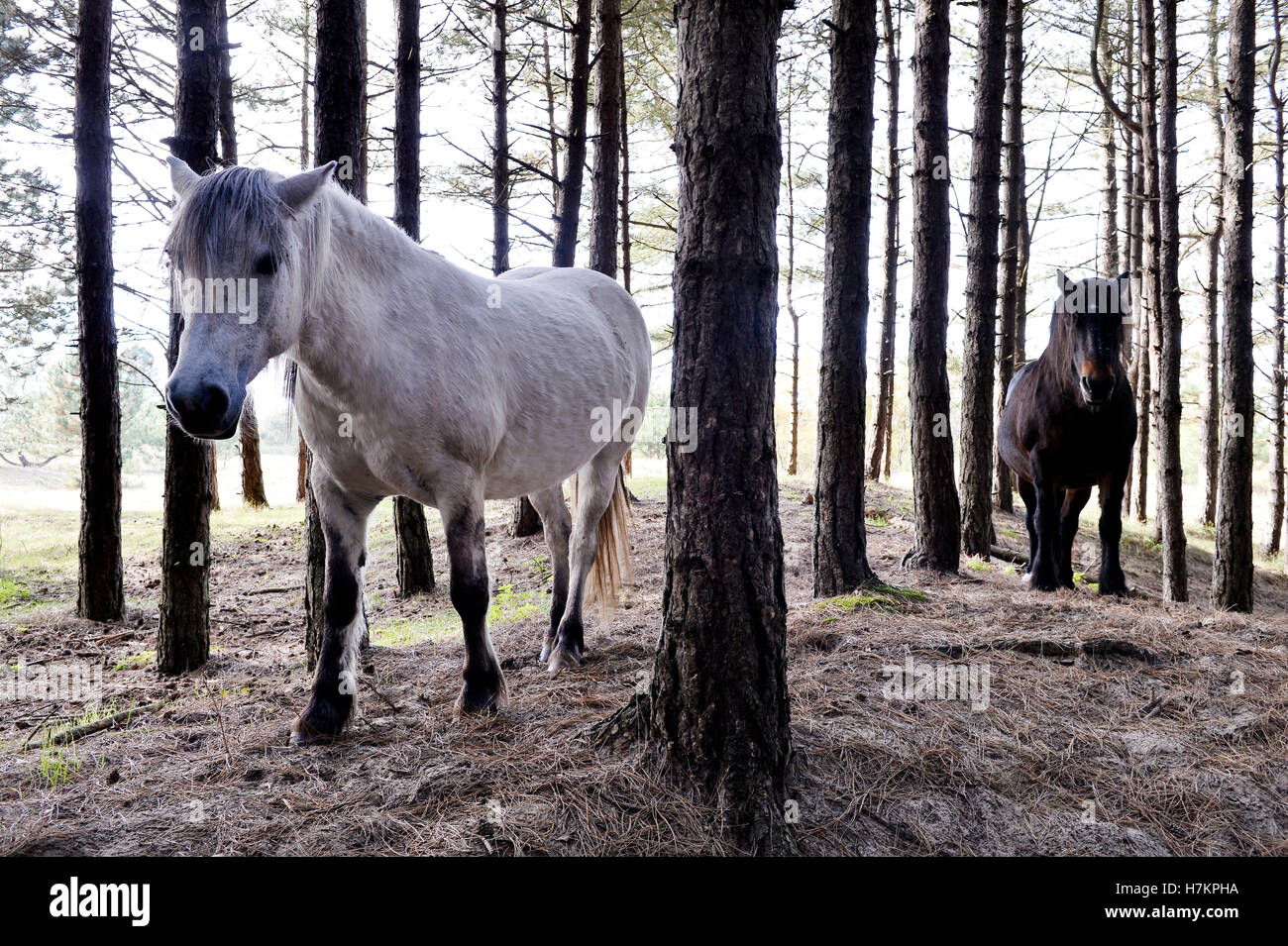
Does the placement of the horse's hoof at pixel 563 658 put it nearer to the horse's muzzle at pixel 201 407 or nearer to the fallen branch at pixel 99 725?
the fallen branch at pixel 99 725

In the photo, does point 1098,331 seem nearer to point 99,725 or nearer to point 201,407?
point 201,407

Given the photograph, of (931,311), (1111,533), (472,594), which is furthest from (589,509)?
(1111,533)

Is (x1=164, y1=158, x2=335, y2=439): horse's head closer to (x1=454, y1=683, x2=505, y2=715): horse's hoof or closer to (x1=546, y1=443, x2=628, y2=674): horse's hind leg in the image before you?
(x1=454, y1=683, x2=505, y2=715): horse's hoof

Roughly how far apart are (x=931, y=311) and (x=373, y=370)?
16.7ft

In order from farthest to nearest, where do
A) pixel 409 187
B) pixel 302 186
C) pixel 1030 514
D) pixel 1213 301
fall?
pixel 1213 301
pixel 409 187
pixel 1030 514
pixel 302 186

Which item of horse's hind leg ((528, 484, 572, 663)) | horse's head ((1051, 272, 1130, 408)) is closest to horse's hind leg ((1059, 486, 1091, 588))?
horse's head ((1051, 272, 1130, 408))

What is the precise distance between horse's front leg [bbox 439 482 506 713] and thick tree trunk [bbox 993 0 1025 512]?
29.4 ft

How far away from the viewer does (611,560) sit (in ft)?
15.9

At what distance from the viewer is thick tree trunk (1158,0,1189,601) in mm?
6727

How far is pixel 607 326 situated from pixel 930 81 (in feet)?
13.1

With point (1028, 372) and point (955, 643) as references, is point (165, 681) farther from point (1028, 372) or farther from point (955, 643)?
point (1028, 372)

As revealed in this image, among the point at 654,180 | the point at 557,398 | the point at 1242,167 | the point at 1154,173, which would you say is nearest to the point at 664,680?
the point at 557,398

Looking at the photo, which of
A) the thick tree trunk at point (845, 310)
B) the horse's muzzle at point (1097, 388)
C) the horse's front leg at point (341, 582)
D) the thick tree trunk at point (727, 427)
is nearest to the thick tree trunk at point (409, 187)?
the horse's front leg at point (341, 582)
